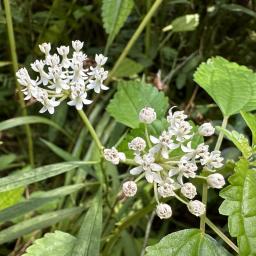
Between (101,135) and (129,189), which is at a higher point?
(129,189)

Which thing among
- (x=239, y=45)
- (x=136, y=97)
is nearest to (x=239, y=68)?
(x=136, y=97)

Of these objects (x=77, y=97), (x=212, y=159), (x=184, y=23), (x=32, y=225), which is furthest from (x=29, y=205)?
(x=184, y=23)

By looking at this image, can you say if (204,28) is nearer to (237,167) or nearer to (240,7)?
(240,7)

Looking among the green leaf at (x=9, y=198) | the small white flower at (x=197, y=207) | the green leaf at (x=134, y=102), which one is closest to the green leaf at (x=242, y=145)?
the small white flower at (x=197, y=207)

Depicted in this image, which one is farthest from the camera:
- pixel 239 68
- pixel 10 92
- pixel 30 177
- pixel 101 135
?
pixel 10 92

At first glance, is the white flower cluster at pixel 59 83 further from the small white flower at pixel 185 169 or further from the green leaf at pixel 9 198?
the green leaf at pixel 9 198

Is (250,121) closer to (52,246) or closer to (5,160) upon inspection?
(52,246)

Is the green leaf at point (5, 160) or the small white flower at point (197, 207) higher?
the small white flower at point (197, 207)
